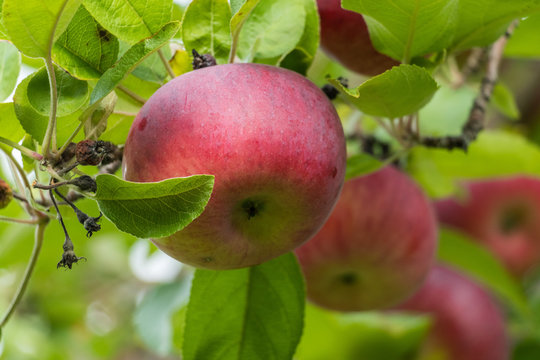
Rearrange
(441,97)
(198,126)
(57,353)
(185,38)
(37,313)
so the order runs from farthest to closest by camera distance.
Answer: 1. (37,313)
2. (57,353)
3. (441,97)
4. (185,38)
5. (198,126)

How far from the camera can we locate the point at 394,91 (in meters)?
0.74

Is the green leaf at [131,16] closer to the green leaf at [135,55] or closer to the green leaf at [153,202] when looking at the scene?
the green leaf at [135,55]

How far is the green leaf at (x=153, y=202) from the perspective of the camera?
1.94 feet

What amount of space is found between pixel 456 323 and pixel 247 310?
0.90 metres

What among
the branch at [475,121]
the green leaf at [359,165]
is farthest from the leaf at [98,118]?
the branch at [475,121]

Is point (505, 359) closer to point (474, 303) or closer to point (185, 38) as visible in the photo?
point (474, 303)

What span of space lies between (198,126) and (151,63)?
0.20 m

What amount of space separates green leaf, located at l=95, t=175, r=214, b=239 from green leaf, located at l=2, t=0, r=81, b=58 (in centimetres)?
14

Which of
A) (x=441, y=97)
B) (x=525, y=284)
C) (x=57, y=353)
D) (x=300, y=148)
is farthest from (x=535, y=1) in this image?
(x=57, y=353)

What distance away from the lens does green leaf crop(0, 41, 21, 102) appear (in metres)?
0.81

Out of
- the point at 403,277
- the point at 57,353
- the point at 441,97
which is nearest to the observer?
the point at 403,277

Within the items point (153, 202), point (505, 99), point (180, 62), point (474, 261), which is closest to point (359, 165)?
point (180, 62)

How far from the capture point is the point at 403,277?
1.06 m

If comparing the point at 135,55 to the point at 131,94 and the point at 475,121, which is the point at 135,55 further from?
the point at 475,121
